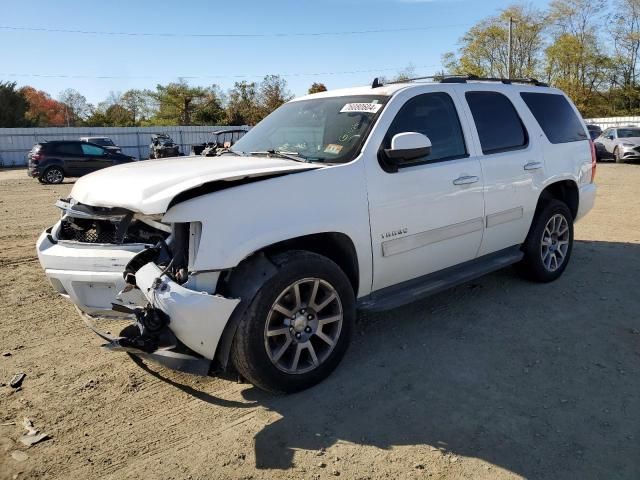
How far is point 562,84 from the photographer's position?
5172cm

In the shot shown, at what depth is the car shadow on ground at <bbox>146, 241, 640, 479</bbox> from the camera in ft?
9.16

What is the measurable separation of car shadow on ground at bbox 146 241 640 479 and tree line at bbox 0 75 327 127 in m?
43.3

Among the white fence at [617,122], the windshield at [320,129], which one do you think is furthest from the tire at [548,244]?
the white fence at [617,122]

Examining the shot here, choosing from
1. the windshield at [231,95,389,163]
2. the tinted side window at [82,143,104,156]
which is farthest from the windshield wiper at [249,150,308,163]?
the tinted side window at [82,143,104,156]

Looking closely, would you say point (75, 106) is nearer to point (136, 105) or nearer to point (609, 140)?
point (136, 105)

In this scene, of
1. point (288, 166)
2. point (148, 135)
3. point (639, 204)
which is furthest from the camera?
point (148, 135)

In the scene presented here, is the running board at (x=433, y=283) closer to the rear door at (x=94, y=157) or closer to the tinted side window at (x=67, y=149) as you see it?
the rear door at (x=94, y=157)

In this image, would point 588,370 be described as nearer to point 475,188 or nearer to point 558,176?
point 475,188

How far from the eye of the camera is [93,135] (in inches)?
1371

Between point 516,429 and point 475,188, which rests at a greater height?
point 475,188

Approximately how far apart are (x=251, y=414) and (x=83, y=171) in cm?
1851

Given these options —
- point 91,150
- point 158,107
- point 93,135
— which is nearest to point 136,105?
point 158,107

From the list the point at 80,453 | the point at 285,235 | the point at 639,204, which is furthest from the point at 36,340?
the point at 639,204

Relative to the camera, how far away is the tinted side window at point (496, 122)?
14.8ft
